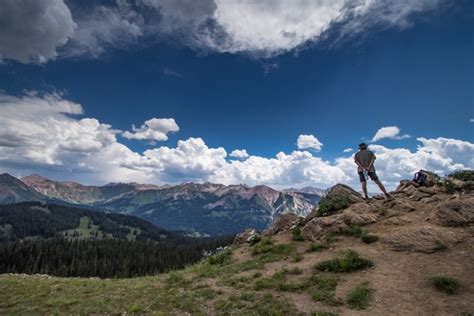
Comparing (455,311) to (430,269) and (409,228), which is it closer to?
(430,269)

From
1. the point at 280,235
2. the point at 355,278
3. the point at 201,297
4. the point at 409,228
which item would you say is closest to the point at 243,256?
the point at 280,235

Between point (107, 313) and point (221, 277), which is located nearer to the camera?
point (107, 313)

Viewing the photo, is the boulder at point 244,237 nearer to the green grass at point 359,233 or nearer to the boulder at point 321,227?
the boulder at point 321,227

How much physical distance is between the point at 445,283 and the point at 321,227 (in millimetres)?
10576

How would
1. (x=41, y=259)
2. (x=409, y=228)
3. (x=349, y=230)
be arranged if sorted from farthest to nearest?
(x=41, y=259)
(x=349, y=230)
(x=409, y=228)

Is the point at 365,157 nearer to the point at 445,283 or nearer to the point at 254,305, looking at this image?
the point at 445,283

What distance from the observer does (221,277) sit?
1806 cm

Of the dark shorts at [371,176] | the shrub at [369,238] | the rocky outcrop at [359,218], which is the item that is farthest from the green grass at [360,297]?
the dark shorts at [371,176]

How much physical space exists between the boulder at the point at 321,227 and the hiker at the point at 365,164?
558 cm

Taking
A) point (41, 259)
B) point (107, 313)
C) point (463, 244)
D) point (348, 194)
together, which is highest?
point (348, 194)

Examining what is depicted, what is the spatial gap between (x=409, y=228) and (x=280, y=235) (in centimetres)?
1092

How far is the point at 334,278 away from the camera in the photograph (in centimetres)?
1430

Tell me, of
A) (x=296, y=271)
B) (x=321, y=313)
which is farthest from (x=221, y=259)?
(x=321, y=313)

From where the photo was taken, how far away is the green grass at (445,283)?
459 inches
